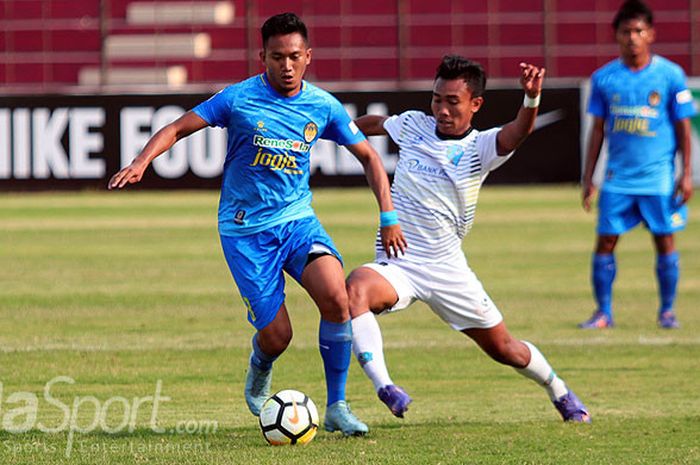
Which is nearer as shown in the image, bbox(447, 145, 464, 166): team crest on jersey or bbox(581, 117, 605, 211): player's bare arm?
bbox(447, 145, 464, 166): team crest on jersey

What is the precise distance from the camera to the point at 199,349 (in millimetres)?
9594

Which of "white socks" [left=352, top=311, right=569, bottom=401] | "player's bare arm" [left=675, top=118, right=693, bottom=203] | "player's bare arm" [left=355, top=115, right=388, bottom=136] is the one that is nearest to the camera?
"white socks" [left=352, top=311, right=569, bottom=401]

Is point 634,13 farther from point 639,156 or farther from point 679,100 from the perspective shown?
point 639,156

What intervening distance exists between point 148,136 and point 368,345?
1675 centimetres

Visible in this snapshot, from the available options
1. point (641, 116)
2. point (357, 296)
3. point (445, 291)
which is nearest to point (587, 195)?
point (641, 116)

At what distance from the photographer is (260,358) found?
712 centimetres

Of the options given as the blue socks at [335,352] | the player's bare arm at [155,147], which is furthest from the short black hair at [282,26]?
the blue socks at [335,352]

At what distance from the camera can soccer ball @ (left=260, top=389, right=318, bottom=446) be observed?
21.1 ft

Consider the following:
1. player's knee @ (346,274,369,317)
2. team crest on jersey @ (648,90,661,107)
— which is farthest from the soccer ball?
team crest on jersey @ (648,90,661,107)

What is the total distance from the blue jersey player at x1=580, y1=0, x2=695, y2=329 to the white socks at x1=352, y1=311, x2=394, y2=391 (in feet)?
13.4

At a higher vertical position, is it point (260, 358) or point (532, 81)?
point (532, 81)

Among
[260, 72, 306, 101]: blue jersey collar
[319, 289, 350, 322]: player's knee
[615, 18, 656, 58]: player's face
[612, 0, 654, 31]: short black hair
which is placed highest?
[612, 0, 654, 31]: short black hair

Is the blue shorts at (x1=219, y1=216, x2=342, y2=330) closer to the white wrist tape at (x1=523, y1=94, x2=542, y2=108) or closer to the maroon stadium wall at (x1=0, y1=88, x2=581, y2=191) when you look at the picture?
the white wrist tape at (x1=523, y1=94, x2=542, y2=108)

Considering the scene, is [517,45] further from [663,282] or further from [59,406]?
[59,406]
